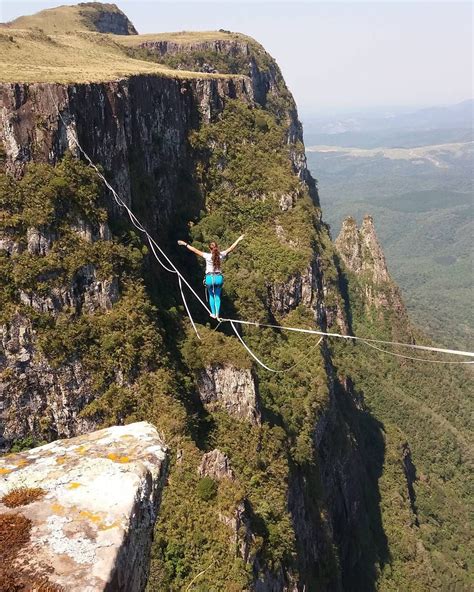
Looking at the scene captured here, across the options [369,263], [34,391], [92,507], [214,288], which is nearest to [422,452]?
[369,263]

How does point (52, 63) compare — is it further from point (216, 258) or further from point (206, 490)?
point (206, 490)

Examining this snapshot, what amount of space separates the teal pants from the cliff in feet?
48.4

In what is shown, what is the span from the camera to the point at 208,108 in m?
61.7

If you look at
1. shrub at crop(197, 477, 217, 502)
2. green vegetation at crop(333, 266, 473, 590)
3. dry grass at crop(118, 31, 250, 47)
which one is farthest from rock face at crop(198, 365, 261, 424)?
dry grass at crop(118, 31, 250, 47)

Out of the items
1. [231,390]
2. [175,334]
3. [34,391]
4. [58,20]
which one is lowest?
[231,390]

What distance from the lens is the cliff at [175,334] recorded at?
30453mm

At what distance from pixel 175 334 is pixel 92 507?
32.7 m

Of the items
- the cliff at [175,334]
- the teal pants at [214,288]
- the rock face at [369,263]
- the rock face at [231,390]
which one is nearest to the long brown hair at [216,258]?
the teal pants at [214,288]

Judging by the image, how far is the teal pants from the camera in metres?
18.8

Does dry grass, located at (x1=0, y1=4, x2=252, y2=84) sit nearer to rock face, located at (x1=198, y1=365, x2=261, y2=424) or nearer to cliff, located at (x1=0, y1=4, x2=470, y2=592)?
cliff, located at (x1=0, y1=4, x2=470, y2=592)

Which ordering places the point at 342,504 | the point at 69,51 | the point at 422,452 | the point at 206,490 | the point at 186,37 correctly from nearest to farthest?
the point at 206,490 → the point at 342,504 → the point at 69,51 → the point at 422,452 → the point at 186,37

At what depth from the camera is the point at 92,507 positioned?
6.58 meters

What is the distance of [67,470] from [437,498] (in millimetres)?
90254

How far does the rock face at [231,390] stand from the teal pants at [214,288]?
61.4ft
